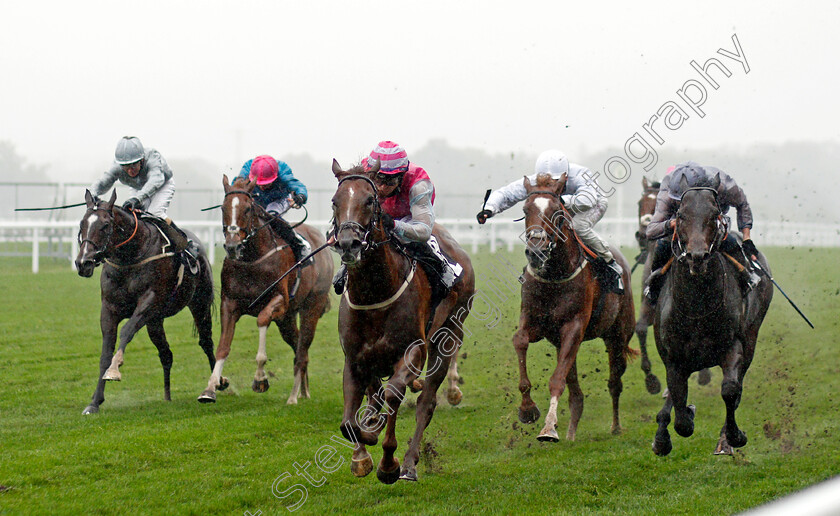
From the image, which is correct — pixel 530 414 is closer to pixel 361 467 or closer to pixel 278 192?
pixel 361 467

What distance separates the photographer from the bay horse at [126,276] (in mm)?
7410

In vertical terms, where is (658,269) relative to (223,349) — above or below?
above

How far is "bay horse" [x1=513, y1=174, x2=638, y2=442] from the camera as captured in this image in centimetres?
596

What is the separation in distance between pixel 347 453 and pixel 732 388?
9.03ft

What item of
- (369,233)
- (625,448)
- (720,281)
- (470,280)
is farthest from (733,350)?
(369,233)

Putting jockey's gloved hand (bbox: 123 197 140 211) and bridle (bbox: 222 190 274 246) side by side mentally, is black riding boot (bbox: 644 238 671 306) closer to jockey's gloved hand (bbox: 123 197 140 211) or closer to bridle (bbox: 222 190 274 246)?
bridle (bbox: 222 190 274 246)

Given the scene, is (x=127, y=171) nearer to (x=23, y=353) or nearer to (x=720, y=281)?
(x=23, y=353)

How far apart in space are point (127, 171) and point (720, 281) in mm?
5394

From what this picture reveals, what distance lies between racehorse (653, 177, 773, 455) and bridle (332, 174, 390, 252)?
1898 mm

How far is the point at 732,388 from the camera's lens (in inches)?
Answer: 216

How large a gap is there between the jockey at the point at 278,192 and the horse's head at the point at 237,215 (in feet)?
1.55

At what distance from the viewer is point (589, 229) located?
6793 mm

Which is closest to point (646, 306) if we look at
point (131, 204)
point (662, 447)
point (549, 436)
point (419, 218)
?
point (662, 447)

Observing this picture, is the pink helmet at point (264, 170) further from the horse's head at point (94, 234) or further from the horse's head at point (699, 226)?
the horse's head at point (699, 226)
